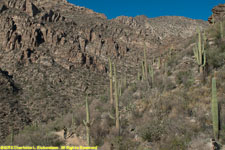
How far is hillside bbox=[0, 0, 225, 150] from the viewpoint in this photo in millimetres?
7922

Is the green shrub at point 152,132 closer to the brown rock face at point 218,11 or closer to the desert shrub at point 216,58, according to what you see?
the desert shrub at point 216,58

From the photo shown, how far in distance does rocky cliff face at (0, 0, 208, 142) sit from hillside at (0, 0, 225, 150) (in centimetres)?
22

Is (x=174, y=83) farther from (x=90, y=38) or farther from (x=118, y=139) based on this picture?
(x=90, y=38)

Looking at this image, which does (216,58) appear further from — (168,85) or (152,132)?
(152,132)

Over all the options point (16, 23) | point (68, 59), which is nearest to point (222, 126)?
point (68, 59)

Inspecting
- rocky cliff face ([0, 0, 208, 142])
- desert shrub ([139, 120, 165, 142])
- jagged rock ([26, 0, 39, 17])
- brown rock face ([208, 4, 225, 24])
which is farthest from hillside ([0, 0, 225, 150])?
jagged rock ([26, 0, 39, 17])

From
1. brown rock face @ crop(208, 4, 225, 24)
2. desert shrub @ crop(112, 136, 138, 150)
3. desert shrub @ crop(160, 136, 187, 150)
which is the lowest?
desert shrub @ crop(112, 136, 138, 150)

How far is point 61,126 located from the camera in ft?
48.7

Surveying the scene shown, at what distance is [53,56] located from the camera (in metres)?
52.0

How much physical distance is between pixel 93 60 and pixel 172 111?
161 feet

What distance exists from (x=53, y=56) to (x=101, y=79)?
15319 millimetres

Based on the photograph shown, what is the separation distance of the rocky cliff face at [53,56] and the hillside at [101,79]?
0.22m

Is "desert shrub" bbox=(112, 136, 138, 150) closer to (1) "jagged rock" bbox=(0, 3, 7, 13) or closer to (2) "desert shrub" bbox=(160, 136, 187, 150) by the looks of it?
(2) "desert shrub" bbox=(160, 136, 187, 150)

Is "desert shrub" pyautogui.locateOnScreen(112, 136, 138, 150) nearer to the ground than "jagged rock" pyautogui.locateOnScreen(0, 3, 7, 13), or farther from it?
nearer to the ground
